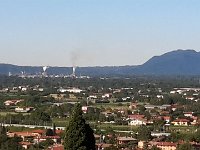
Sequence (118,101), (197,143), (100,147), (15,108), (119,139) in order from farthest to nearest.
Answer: (118,101) → (15,108) → (119,139) → (197,143) → (100,147)

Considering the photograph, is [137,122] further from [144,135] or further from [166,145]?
[166,145]

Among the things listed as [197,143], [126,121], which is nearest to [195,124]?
[126,121]

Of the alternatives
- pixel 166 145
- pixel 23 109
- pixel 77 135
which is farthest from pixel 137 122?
pixel 77 135

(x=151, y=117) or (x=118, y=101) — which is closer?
(x=151, y=117)

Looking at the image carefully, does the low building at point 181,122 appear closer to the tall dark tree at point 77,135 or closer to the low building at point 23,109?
the low building at point 23,109

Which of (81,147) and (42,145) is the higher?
(81,147)

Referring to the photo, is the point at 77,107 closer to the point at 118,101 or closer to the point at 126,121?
the point at 126,121

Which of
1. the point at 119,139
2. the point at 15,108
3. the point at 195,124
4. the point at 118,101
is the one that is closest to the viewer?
the point at 119,139

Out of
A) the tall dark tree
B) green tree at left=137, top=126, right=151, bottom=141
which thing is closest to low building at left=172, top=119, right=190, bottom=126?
green tree at left=137, top=126, right=151, bottom=141

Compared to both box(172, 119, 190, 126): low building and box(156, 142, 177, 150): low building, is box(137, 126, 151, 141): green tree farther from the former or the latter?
box(172, 119, 190, 126): low building

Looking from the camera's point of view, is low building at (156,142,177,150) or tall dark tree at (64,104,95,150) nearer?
tall dark tree at (64,104,95,150)

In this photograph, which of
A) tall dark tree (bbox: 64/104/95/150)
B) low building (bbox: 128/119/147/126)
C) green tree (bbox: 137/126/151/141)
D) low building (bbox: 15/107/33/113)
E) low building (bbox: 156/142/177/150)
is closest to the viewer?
tall dark tree (bbox: 64/104/95/150)
